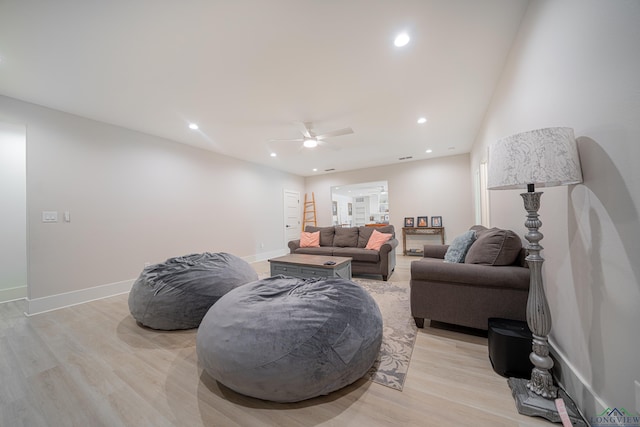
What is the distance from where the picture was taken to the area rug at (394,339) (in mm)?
1549

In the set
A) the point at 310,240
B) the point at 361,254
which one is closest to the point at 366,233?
the point at 361,254

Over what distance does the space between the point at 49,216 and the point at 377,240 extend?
4.96 metres

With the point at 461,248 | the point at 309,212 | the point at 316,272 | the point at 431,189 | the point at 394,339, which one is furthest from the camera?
the point at 309,212

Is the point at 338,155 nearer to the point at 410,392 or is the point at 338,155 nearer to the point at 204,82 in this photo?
the point at 204,82

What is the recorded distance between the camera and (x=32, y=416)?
1.31 metres

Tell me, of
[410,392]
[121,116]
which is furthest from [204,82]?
[410,392]

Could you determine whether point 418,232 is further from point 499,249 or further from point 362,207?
point 362,207

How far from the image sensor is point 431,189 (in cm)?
618

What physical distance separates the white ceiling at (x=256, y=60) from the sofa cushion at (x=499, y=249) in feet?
5.97

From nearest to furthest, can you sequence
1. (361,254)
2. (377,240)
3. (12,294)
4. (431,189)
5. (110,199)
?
(12,294)
(110,199)
(361,254)
(377,240)
(431,189)

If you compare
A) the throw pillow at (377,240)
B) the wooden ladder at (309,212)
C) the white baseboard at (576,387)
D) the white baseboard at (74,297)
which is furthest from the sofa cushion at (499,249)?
the wooden ladder at (309,212)

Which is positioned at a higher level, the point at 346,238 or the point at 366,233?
the point at 366,233

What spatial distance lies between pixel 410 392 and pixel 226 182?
17.1 ft

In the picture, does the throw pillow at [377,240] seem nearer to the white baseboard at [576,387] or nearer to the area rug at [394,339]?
the area rug at [394,339]
